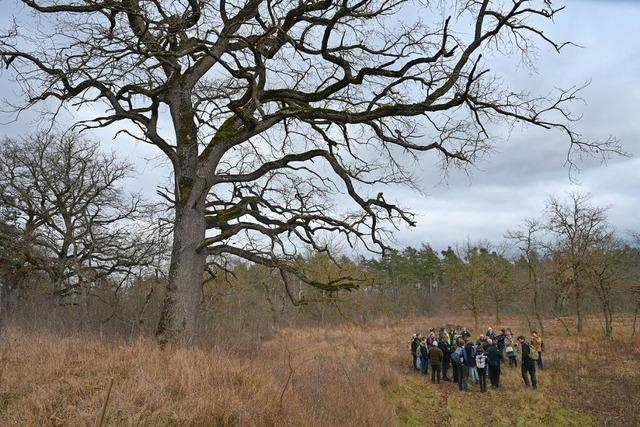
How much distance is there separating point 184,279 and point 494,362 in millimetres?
12415

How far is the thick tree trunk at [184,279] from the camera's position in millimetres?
8516

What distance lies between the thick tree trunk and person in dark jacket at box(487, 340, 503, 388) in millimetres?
11758

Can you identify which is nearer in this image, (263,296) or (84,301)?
(84,301)

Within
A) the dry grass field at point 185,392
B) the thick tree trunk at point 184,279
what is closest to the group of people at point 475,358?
the dry grass field at point 185,392

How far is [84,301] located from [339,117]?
15435 mm

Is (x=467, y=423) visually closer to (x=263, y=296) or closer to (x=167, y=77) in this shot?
(x=167, y=77)

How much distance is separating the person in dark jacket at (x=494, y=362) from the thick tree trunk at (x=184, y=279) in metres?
11.8

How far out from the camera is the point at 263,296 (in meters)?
41.9

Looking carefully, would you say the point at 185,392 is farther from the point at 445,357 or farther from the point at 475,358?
the point at 445,357

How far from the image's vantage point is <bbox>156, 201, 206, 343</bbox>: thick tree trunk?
27.9 ft

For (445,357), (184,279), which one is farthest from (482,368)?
(184,279)

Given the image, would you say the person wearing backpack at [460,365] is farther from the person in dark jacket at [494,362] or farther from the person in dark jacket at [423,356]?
the person in dark jacket at [423,356]

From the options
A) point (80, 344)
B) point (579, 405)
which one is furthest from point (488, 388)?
point (80, 344)

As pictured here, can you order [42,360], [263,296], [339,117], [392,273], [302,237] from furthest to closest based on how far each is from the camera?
[392,273] → [263,296] → [302,237] → [339,117] → [42,360]
